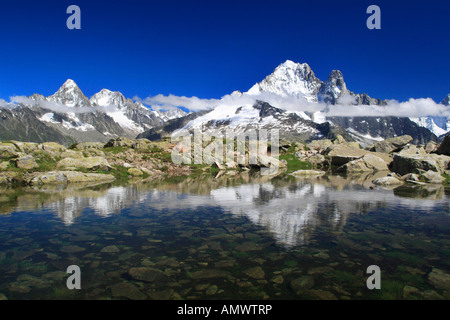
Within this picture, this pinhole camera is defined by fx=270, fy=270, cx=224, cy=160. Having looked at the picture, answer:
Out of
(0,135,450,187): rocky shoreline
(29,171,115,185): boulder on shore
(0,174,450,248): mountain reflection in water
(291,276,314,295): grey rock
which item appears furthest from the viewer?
(0,135,450,187): rocky shoreline

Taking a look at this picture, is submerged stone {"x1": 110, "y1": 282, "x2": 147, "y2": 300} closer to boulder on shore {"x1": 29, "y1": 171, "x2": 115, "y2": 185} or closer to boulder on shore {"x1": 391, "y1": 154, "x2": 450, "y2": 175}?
boulder on shore {"x1": 29, "y1": 171, "x2": 115, "y2": 185}

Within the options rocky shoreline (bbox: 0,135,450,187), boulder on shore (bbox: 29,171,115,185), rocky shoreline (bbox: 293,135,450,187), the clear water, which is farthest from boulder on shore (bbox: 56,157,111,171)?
rocky shoreline (bbox: 293,135,450,187)

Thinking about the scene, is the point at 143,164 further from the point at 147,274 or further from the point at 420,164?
the point at 147,274

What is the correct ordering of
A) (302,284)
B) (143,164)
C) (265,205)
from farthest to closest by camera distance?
(143,164)
(265,205)
(302,284)

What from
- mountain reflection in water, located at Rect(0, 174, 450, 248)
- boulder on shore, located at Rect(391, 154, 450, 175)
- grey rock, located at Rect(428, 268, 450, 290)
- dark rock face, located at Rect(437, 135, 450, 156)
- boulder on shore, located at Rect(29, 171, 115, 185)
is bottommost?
grey rock, located at Rect(428, 268, 450, 290)

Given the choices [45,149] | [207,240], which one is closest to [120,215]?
[207,240]

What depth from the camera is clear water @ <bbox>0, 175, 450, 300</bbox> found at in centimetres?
877

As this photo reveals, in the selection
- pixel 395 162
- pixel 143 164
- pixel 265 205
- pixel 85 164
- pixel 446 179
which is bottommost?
pixel 265 205

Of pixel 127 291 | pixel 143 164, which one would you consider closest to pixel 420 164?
pixel 127 291

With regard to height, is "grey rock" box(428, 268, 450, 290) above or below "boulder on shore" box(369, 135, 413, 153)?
below

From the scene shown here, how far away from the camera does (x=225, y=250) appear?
12172 mm
